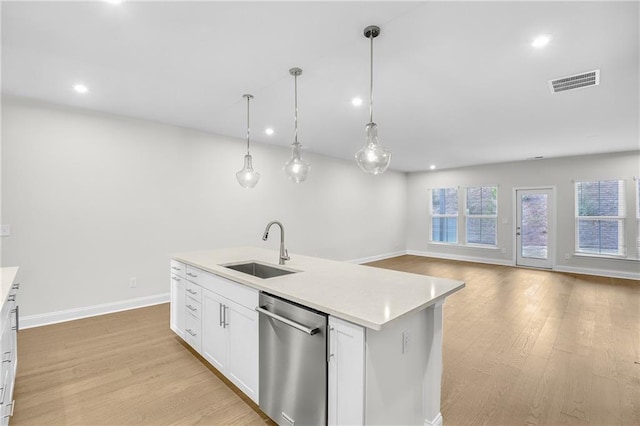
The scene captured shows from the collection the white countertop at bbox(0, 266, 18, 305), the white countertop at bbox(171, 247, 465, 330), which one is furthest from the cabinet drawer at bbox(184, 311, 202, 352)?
the white countertop at bbox(0, 266, 18, 305)

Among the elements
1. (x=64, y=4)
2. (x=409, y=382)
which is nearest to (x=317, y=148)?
(x=64, y=4)

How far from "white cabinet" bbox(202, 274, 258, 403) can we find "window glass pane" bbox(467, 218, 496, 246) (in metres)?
7.54

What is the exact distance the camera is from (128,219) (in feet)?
13.2

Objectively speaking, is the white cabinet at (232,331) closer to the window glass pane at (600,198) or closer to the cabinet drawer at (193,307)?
the cabinet drawer at (193,307)

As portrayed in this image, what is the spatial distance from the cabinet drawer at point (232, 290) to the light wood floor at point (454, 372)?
723 millimetres

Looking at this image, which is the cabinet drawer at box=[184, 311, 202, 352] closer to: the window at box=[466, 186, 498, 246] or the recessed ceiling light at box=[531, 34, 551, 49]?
the recessed ceiling light at box=[531, 34, 551, 49]

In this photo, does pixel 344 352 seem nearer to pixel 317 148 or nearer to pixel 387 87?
pixel 387 87

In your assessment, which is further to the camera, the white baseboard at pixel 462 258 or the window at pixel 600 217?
the white baseboard at pixel 462 258

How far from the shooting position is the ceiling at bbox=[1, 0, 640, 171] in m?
1.92

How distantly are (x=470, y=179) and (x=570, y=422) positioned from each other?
697cm

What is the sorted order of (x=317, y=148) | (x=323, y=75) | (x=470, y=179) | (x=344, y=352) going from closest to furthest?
(x=344, y=352) → (x=323, y=75) → (x=317, y=148) → (x=470, y=179)

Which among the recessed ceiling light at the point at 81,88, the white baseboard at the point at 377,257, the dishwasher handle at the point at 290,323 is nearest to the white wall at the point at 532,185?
the white baseboard at the point at 377,257

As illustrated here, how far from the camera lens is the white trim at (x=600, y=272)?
599 cm

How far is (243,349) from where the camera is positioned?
2090 mm
